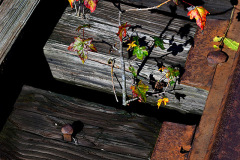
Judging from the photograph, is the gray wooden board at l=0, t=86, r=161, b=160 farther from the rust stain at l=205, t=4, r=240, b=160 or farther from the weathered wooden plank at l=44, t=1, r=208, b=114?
the rust stain at l=205, t=4, r=240, b=160

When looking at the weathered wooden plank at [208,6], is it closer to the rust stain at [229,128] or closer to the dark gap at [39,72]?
the dark gap at [39,72]

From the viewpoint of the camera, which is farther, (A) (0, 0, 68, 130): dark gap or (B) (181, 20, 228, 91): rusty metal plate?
(A) (0, 0, 68, 130): dark gap

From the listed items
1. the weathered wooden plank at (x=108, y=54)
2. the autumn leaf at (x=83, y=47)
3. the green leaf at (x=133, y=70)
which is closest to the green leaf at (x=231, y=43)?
the weathered wooden plank at (x=108, y=54)

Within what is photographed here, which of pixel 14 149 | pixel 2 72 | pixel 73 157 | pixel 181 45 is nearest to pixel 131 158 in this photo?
pixel 73 157

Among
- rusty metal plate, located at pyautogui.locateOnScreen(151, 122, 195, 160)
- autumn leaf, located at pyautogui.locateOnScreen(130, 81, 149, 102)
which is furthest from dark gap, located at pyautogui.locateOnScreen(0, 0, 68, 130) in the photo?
rusty metal plate, located at pyautogui.locateOnScreen(151, 122, 195, 160)

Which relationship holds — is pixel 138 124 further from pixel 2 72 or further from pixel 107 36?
pixel 2 72

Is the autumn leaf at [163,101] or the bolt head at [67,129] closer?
the bolt head at [67,129]
